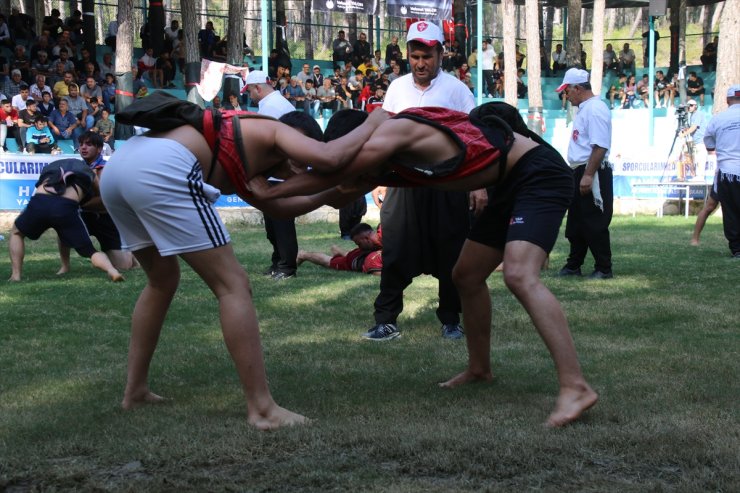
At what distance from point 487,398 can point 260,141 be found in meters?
1.76

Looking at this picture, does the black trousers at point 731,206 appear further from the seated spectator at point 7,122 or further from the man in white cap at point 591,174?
the seated spectator at point 7,122

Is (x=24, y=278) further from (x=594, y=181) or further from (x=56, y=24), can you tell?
(x=56, y=24)

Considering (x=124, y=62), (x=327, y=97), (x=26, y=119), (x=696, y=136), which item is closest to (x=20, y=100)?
(x=26, y=119)

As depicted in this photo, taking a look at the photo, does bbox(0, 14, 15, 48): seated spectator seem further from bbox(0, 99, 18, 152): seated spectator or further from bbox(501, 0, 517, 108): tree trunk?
bbox(501, 0, 517, 108): tree trunk

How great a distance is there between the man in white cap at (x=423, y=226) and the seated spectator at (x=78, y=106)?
49.6 feet

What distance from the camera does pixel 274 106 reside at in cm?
997

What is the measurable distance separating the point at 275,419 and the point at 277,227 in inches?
229

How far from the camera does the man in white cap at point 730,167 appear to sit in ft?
40.2

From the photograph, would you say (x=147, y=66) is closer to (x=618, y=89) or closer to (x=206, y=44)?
(x=206, y=44)

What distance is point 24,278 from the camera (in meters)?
10.3

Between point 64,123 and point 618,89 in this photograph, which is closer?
point 64,123

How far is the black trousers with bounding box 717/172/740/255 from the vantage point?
40.0 ft

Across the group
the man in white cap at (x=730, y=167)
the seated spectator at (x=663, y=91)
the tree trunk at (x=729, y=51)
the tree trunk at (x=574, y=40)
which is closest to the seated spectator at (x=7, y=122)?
the man in white cap at (x=730, y=167)

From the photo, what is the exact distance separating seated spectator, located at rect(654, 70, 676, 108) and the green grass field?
83.4 feet
